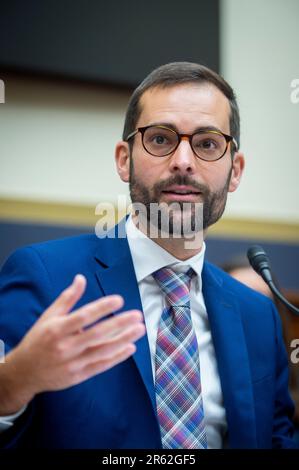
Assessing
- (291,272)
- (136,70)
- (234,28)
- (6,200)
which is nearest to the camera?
(6,200)

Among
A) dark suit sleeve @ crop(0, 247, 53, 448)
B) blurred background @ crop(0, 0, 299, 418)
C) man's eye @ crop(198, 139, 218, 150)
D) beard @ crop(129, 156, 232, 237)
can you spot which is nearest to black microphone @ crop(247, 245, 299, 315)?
beard @ crop(129, 156, 232, 237)

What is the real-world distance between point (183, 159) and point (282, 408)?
0.52m

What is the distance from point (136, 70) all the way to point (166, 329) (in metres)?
1.54

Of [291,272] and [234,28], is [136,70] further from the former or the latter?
[291,272]

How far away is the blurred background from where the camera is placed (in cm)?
221

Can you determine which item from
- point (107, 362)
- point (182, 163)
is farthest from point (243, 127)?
point (107, 362)

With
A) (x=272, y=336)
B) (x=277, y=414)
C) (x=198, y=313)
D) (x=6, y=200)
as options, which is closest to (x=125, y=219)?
(x=198, y=313)

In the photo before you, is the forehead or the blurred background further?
the blurred background

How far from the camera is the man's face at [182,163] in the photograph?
104cm

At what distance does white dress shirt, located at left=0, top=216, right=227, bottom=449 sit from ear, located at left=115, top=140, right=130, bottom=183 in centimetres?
10

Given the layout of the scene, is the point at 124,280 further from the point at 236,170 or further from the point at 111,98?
the point at 111,98

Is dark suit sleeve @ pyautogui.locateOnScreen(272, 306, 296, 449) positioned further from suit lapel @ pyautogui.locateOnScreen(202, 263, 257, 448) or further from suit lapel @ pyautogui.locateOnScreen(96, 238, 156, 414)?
suit lapel @ pyautogui.locateOnScreen(96, 238, 156, 414)

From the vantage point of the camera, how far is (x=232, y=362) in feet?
3.53

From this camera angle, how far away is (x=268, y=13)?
103 inches
